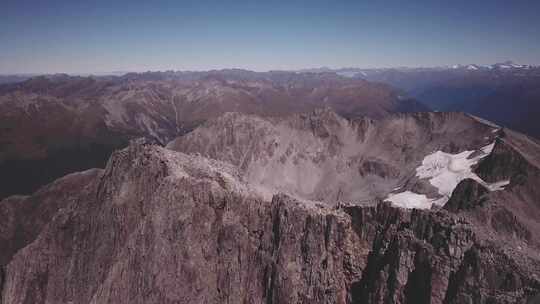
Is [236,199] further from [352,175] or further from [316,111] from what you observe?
[316,111]

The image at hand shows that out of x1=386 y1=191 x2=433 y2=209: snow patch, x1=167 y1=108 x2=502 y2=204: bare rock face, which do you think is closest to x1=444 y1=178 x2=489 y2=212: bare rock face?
x1=386 y1=191 x2=433 y2=209: snow patch

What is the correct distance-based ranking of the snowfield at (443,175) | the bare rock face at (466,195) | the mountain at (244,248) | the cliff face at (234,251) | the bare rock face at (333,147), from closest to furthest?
the cliff face at (234,251) < the mountain at (244,248) < the bare rock face at (466,195) < the snowfield at (443,175) < the bare rock face at (333,147)

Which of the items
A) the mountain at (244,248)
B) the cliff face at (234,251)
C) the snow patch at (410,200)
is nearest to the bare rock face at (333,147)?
the snow patch at (410,200)

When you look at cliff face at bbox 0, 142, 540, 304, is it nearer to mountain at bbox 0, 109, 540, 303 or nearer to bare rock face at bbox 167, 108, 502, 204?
mountain at bbox 0, 109, 540, 303

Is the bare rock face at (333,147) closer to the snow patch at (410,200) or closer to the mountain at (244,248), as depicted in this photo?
the snow patch at (410,200)

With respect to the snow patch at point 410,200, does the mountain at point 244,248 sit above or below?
above

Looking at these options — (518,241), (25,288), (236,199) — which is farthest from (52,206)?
(518,241)
